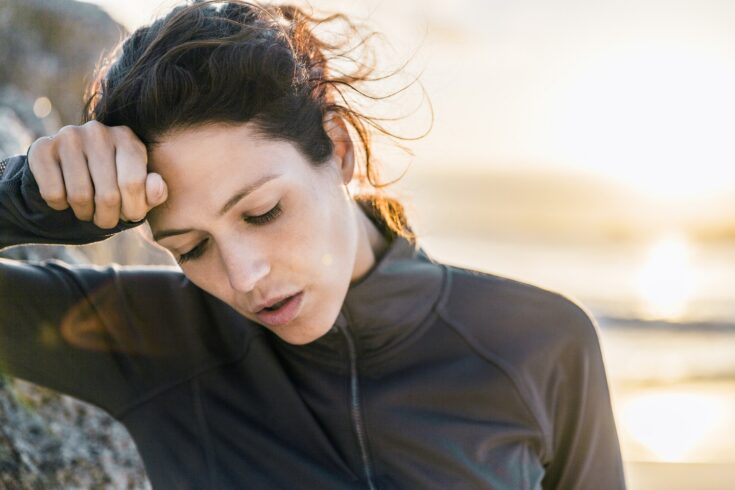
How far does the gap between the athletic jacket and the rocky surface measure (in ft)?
1.29

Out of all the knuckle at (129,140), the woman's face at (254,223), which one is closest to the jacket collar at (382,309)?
the woman's face at (254,223)

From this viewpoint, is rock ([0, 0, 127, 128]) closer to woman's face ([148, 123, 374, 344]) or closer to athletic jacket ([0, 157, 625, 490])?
athletic jacket ([0, 157, 625, 490])

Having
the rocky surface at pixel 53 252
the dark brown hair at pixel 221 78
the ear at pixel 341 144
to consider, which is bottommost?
the rocky surface at pixel 53 252

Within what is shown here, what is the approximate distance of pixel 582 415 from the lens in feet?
8.97

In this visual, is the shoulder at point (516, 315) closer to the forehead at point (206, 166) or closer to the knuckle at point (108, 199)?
the forehead at point (206, 166)

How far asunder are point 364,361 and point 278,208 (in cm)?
71

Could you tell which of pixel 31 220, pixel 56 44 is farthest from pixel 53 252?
pixel 56 44

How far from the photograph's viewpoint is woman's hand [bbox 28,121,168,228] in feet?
6.95

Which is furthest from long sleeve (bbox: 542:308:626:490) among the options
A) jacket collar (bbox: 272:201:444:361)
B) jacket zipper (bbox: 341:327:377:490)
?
jacket zipper (bbox: 341:327:377:490)

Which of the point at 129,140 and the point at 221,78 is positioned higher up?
the point at 221,78

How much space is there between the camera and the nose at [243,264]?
7.43ft

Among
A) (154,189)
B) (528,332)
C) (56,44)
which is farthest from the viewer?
(56,44)

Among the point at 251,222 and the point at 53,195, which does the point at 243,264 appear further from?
the point at 53,195

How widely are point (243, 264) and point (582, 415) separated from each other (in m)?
1.26
